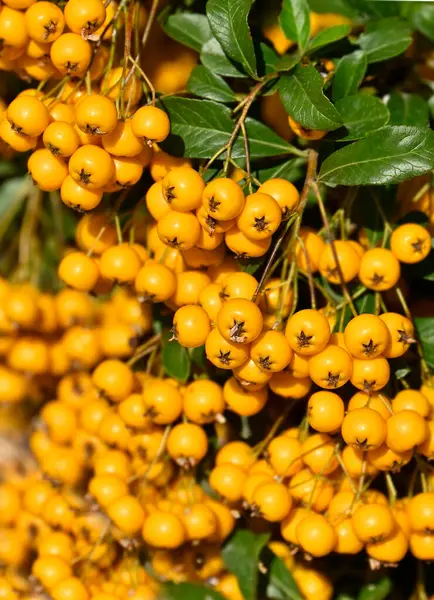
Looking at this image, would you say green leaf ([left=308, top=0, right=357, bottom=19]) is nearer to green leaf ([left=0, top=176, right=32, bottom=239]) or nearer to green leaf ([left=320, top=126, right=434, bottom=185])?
green leaf ([left=320, top=126, right=434, bottom=185])

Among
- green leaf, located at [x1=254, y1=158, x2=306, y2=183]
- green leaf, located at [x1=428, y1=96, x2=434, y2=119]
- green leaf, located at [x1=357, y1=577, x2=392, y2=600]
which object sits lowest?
green leaf, located at [x1=357, y1=577, x2=392, y2=600]

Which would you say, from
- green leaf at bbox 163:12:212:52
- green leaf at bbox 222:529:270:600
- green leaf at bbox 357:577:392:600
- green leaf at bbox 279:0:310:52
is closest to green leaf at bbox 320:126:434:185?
green leaf at bbox 279:0:310:52

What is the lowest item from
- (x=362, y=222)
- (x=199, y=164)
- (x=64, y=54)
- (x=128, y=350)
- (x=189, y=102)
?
(x=128, y=350)

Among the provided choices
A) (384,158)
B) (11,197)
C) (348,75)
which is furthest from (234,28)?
(11,197)

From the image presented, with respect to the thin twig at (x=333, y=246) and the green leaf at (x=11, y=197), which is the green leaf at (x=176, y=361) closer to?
the thin twig at (x=333, y=246)

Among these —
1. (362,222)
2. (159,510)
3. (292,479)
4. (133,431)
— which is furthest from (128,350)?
(362,222)

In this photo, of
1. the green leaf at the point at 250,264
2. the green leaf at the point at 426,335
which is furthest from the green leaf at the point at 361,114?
the green leaf at the point at 426,335

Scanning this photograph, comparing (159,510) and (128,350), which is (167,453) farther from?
(128,350)
